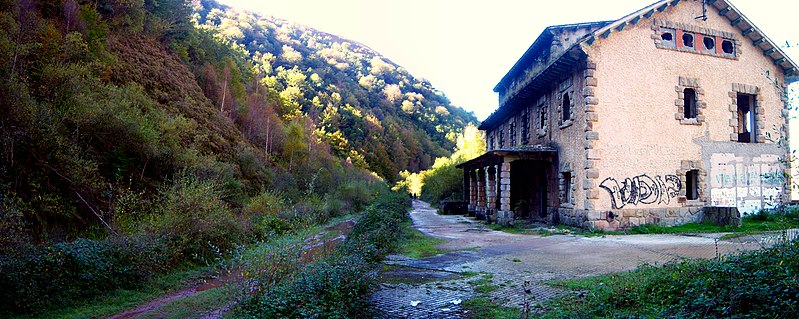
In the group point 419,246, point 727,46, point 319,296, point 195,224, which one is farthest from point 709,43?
point 195,224

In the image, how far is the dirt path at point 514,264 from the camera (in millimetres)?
5832

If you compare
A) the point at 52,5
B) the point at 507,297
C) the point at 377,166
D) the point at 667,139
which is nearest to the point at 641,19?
the point at 667,139

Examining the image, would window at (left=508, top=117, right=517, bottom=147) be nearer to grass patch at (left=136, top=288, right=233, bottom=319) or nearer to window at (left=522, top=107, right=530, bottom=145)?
window at (left=522, top=107, right=530, bottom=145)

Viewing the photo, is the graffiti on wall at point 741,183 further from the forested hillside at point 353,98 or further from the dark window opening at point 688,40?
the forested hillside at point 353,98

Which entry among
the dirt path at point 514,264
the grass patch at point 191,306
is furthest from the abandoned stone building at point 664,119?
the grass patch at point 191,306

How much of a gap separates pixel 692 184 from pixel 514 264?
37.2 ft

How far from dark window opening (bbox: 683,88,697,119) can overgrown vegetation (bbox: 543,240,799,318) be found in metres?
13.0

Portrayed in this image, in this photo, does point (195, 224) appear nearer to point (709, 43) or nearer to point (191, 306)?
point (191, 306)

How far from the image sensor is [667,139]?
51.9 ft

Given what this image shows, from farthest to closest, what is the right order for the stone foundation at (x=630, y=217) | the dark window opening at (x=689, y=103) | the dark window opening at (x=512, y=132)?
the dark window opening at (x=512, y=132) → the dark window opening at (x=689, y=103) → the stone foundation at (x=630, y=217)

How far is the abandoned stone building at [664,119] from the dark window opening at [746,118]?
0.04m

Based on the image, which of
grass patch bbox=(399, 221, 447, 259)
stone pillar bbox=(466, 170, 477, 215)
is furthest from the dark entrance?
grass patch bbox=(399, 221, 447, 259)

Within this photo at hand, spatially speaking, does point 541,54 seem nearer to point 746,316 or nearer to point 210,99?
point 210,99

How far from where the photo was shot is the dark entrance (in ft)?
66.6
